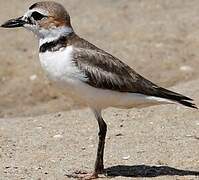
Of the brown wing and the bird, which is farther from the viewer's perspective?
the brown wing

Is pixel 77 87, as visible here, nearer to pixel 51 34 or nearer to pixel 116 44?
pixel 51 34

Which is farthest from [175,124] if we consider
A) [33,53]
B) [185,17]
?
[185,17]

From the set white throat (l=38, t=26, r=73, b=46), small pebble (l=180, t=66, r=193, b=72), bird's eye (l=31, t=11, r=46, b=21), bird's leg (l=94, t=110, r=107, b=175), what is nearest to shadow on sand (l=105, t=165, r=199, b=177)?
bird's leg (l=94, t=110, r=107, b=175)

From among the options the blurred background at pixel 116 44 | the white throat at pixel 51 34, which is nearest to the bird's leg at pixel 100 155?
the white throat at pixel 51 34

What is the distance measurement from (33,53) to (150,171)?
5.38 meters

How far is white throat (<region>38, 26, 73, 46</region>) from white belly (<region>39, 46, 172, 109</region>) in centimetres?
14

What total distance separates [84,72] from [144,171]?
42.0 inches

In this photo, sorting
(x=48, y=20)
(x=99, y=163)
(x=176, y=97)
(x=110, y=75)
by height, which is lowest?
(x=99, y=163)

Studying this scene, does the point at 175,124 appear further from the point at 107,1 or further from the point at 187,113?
the point at 107,1

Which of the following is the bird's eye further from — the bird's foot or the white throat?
the bird's foot

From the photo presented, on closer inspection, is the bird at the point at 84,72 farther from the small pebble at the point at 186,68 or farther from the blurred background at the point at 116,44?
the small pebble at the point at 186,68

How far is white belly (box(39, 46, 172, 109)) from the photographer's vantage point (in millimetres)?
6047

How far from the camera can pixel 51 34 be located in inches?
247

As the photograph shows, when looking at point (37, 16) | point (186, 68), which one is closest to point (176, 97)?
point (37, 16)
